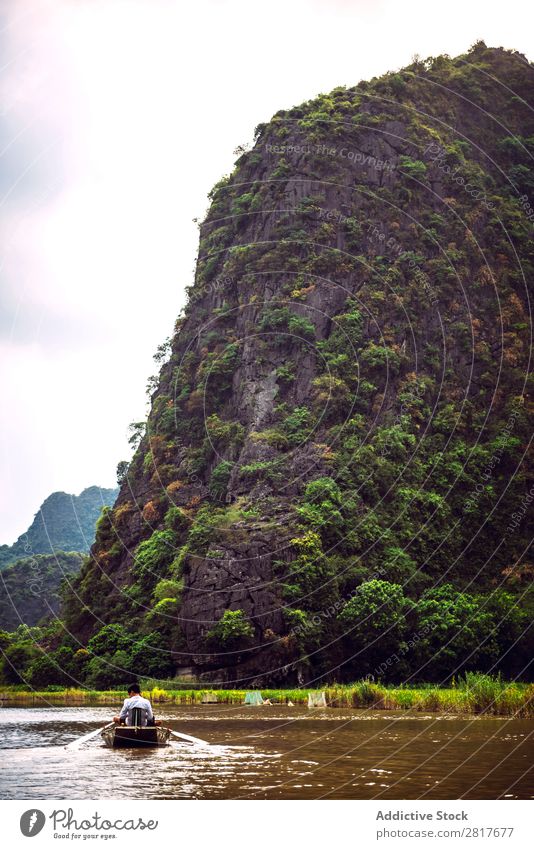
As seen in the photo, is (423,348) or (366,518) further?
(423,348)

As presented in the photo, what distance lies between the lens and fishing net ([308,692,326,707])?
41.5 metres

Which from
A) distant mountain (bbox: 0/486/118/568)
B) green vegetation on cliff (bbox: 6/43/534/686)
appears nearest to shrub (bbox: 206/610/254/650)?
green vegetation on cliff (bbox: 6/43/534/686)

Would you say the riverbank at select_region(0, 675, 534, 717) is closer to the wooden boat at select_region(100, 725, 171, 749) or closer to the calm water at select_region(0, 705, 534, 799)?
the calm water at select_region(0, 705, 534, 799)

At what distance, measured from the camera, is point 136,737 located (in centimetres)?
2128

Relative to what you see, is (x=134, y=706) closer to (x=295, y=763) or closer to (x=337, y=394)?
(x=295, y=763)

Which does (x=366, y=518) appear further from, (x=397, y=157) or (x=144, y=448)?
(x=397, y=157)

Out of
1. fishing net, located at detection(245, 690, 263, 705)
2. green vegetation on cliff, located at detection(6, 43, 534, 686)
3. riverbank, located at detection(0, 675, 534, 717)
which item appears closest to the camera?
riverbank, located at detection(0, 675, 534, 717)

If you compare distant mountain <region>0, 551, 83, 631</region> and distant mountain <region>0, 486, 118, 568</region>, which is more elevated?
distant mountain <region>0, 486, 118, 568</region>

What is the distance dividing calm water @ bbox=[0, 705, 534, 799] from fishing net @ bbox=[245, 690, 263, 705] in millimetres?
17563

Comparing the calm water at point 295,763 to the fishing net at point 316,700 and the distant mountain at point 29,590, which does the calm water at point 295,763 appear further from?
the distant mountain at point 29,590

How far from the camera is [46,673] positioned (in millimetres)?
65688

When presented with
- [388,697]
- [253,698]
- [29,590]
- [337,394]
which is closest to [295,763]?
[388,697]

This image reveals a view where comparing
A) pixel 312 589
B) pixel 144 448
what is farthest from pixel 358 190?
pixel 312 589

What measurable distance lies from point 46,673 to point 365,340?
37.6 metres
